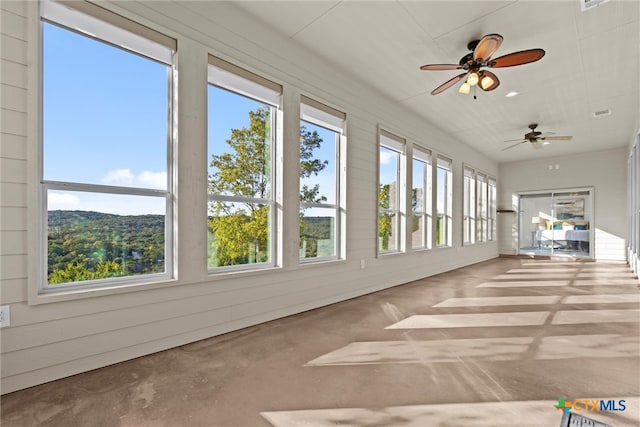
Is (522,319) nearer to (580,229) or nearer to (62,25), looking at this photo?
(62,25)

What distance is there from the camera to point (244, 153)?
3416 millimetres

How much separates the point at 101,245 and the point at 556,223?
39.0ft

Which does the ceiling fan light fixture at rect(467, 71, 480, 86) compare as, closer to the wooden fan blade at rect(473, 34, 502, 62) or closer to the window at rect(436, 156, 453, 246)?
the wooden fan blade at rect(473, 34, 502, 62)

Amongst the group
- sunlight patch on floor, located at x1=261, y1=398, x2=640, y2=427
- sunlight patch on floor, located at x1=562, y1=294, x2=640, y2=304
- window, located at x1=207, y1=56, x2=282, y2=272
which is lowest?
sunlight patch on floor, located at x1=562, y1=294, x2=640, y2=304

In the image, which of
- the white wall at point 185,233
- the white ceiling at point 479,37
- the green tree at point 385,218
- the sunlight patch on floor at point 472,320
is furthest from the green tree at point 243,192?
the green tree at point 385,218

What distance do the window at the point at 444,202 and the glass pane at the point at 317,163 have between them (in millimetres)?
3491

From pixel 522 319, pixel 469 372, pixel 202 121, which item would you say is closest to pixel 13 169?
pixel 202 121

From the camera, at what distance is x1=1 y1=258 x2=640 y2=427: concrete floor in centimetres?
179

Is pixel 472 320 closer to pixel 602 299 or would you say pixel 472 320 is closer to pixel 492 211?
pixel 602 299

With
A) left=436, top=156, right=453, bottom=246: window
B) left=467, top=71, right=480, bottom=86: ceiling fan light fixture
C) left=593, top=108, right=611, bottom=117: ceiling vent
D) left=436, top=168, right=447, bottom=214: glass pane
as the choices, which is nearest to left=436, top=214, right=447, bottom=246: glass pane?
left=436, top=156, right=453, bottom=246: window

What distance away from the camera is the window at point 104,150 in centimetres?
223

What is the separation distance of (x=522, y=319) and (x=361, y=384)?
2.49 m

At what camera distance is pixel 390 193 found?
223 inches

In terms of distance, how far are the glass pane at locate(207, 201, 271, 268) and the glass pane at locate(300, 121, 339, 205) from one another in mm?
692
